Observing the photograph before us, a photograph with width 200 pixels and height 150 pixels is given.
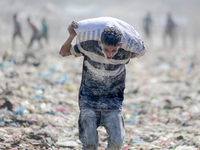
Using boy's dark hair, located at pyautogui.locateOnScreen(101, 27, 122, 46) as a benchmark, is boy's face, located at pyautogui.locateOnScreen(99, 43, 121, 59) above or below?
below

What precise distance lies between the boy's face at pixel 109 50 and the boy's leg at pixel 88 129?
513 millimetres

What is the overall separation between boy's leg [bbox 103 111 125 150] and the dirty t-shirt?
0.20 ft

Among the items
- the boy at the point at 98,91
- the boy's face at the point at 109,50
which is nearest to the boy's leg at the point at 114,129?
the boy at the point at 98,91

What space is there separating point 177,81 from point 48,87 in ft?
12.6

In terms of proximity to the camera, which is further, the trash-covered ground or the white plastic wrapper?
the trash-covered ground

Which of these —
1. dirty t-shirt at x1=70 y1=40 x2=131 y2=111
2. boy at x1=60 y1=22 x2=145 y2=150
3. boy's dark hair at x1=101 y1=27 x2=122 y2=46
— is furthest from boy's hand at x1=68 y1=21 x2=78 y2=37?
boy's dark hair at x1=101 y1=27 x2=122 y2=46

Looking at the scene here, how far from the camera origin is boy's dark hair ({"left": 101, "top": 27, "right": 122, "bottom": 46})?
2733 mm

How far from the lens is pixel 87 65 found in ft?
9.84

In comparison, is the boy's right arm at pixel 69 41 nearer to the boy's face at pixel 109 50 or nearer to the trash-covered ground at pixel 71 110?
the boy's face at pixel 109 50

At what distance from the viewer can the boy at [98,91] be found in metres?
2.90

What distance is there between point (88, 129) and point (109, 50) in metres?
0.69

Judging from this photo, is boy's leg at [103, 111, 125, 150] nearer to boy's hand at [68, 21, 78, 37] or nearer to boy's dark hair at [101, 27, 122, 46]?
boy's dark hair at [101, 27, 122, 46]

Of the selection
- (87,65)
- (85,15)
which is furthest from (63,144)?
(85,15)

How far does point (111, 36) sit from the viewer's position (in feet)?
8.96
